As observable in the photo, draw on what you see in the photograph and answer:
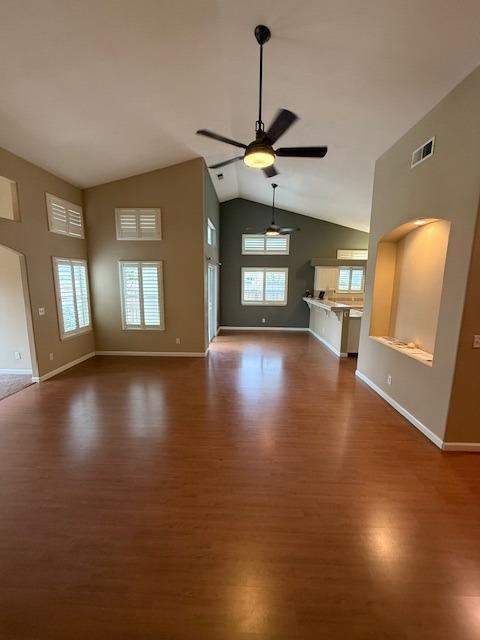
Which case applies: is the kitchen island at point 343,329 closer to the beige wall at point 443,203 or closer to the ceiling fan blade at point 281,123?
the beige wall at point 443,203

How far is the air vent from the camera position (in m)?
3.09

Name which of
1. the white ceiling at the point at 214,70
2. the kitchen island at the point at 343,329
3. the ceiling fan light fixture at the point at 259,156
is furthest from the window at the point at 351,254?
the ceiling fan light fixture at the point at 259,156

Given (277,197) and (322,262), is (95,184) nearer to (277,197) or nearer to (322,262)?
(277,197)

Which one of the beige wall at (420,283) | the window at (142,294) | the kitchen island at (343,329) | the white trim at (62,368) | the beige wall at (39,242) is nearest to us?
the beige wall at (420,283)

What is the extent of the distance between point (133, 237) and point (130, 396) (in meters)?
3.41

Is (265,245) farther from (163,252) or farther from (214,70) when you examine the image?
(214,70)

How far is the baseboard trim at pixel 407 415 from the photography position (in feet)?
9.84

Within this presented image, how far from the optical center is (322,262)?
8.48m

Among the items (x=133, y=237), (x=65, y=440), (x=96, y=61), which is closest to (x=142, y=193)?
(x=133, y=237)

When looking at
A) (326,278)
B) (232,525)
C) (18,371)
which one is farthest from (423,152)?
(18,371)

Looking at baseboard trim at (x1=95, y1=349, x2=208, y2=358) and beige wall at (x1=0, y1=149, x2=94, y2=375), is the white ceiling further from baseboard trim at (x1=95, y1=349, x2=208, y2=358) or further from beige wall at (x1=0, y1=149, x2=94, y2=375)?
baseboard trim at (x1=95, y1=349, x2=208, y2=358)

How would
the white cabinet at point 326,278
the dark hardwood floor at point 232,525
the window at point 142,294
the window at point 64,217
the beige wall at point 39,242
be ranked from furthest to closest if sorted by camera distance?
the white cabinet at point 326,278 → the window at point 142,294 → the window at point 64,217 → the beige wall at point 39,242 → the dark hardwood floor at point 232,525

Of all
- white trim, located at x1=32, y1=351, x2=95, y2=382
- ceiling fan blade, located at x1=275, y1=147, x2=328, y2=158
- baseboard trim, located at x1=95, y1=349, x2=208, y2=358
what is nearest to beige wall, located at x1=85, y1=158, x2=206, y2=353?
baseboard trim, located at x1=95, y1=349, x2=208, y2=358

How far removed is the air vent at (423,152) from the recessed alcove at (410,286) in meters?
0.69
